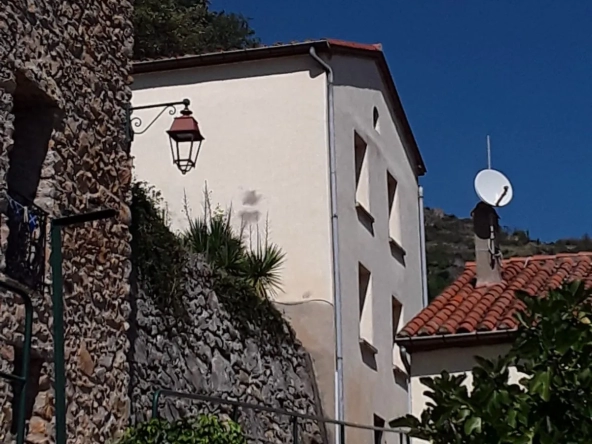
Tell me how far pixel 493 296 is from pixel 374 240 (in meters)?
3.67

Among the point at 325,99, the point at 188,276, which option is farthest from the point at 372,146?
the point at 188,276

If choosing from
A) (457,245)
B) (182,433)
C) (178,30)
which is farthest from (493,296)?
(457,245)

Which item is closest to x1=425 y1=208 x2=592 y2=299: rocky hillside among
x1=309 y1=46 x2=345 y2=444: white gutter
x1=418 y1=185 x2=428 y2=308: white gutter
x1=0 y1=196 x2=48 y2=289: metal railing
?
x1=418 y1=185 x2=428 y2=308: white gutter

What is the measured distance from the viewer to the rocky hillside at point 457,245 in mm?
45250

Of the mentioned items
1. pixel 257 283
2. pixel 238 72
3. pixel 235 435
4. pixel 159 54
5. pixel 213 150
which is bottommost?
pixel 235 435

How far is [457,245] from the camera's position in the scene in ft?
174

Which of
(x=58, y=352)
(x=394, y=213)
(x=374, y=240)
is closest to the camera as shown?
(x=58, y=352)

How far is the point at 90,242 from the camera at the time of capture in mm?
9031

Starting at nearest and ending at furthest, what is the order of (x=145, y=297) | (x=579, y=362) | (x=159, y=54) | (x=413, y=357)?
(x=579, y=362), (x=145, y=297), (x=413, y=357), (x=159, y=54)

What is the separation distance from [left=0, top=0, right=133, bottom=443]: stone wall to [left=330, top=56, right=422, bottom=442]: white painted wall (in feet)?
23.2

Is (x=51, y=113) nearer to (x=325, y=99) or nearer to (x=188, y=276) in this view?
(x=188, y=276)

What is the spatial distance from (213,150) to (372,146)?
9.19 feet

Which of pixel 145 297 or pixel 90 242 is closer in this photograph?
pixel 90 242

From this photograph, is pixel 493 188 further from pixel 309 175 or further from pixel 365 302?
pixel 365 302
